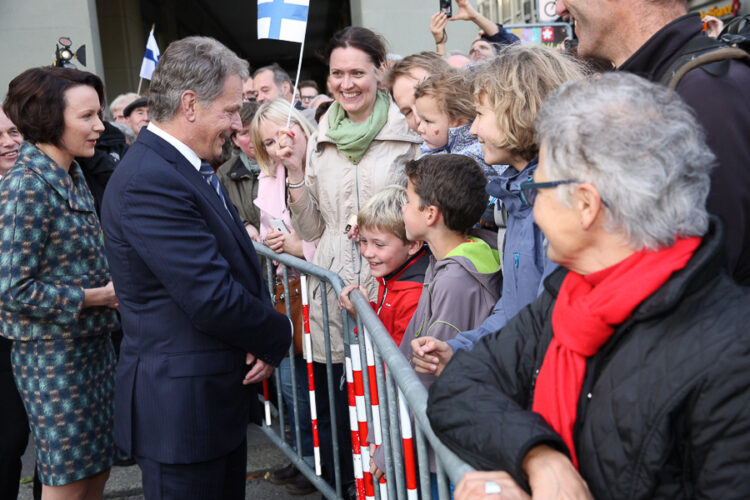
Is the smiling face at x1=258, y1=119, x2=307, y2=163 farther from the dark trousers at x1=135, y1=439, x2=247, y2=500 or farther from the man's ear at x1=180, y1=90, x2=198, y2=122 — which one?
the dark trousers at x1=135, y1=439, x2=247, y2=500

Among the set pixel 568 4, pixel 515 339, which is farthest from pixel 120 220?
pixel 568 4

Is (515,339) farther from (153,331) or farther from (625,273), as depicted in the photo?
(153,331)

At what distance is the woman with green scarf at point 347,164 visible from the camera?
361cm

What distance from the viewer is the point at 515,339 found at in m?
1.64

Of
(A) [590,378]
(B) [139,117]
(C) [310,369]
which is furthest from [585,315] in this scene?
(B) [139,117]

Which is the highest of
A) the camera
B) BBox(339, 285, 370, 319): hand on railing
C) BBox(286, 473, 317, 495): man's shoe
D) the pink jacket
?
the camera

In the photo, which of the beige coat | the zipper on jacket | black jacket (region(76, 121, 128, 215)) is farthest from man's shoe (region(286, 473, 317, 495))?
the zipper on jacket

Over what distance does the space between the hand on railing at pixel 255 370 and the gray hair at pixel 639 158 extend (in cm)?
161

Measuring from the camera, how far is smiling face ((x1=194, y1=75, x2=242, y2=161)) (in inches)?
104

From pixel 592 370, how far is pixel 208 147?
70.5 inches

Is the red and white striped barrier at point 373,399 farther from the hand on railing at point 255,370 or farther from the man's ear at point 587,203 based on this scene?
the man's ear at point 587,203

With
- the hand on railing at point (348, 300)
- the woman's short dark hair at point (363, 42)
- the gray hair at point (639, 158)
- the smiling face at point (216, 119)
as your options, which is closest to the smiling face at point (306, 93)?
the woman's short dark hair at point (363, 42)

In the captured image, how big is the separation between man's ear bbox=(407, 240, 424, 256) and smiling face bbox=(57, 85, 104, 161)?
1.55 meters

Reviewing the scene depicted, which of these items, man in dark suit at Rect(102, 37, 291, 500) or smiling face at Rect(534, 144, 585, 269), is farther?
man in dark suit at Rect(102, 37, 291, 500)
